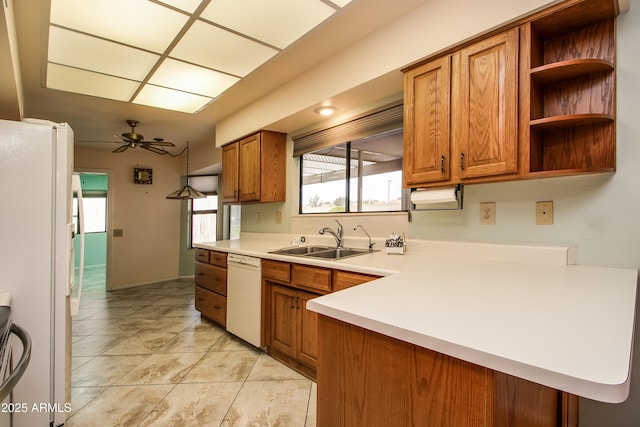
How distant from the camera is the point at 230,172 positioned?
3.76 metres

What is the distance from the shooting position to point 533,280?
1.21 meters

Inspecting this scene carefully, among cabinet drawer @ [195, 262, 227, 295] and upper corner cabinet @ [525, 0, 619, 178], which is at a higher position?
upper corner cabinet @ [525, 0, 619, 178]

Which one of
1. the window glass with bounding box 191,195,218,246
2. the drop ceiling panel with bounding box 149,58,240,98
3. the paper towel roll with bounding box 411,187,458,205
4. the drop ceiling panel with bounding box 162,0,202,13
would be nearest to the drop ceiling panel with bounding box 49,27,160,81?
the drop ceiling panel with bounding box 149,58,240,98

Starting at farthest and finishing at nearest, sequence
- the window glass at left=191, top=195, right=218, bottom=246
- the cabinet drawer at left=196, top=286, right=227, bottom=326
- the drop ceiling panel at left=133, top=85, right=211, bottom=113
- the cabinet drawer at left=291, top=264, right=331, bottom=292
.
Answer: the window glass at left=191, top=195, right=218, bottom=246 < the cabinet drawer at left=196, top=286, right=227, bottom=326 < the drop ceiling panel at left=133, top=85, right=211, bottom=113 < the cabinet drawer at left=291, top=264, right=331, bottom=292

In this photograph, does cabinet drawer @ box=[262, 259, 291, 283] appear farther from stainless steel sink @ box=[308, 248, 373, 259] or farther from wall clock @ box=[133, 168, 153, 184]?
wall clock @ box=[133, 168, 153, 184]

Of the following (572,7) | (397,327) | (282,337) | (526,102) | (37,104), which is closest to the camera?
(397,327)

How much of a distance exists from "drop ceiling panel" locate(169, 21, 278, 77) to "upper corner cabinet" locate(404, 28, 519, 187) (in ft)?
3.63

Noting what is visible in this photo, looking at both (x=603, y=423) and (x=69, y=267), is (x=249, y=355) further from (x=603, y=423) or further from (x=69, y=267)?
(x=603, y=423)

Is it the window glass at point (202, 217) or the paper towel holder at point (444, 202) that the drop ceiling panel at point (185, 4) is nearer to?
the paper towel holder at point (444, 202)

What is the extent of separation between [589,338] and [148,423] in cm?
206

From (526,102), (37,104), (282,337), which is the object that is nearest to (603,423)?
(526,102)

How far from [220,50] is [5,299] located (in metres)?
1.88

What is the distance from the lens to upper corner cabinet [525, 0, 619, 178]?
53.6 inches

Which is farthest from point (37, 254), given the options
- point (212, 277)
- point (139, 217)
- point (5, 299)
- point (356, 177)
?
point (139, 217)
